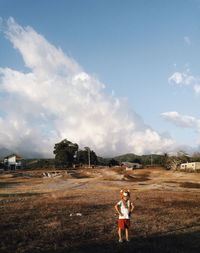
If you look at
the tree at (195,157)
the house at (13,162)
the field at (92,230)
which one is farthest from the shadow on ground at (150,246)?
the house at (13,162)

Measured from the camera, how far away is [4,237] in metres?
8.96

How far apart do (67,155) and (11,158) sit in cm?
3179

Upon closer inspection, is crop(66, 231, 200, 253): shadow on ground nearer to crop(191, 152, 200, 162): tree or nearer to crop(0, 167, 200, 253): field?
crop(0, 167, 200, 253): field

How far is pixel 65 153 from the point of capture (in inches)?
3519

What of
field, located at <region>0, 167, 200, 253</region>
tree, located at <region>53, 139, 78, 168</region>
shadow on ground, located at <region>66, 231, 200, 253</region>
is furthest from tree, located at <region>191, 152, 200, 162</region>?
shadow on ground, located at <region>66, 231, 200, 253</region>

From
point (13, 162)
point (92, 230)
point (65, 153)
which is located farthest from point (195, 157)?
point (92, 230)

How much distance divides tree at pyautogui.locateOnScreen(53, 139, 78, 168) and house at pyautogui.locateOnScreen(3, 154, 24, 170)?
23793mm

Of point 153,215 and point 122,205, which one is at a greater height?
point 122,205

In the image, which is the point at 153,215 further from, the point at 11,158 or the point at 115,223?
the point at 11,158

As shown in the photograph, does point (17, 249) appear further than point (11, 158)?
No

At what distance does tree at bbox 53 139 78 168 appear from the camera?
89.2 m

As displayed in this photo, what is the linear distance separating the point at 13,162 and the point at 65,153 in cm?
2997

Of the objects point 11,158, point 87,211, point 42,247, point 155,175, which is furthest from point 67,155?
point 42,247

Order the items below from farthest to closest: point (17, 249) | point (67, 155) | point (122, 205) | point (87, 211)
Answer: point (67, 155) → point (87, 211) → point (122, 205) → point (17, 249)
